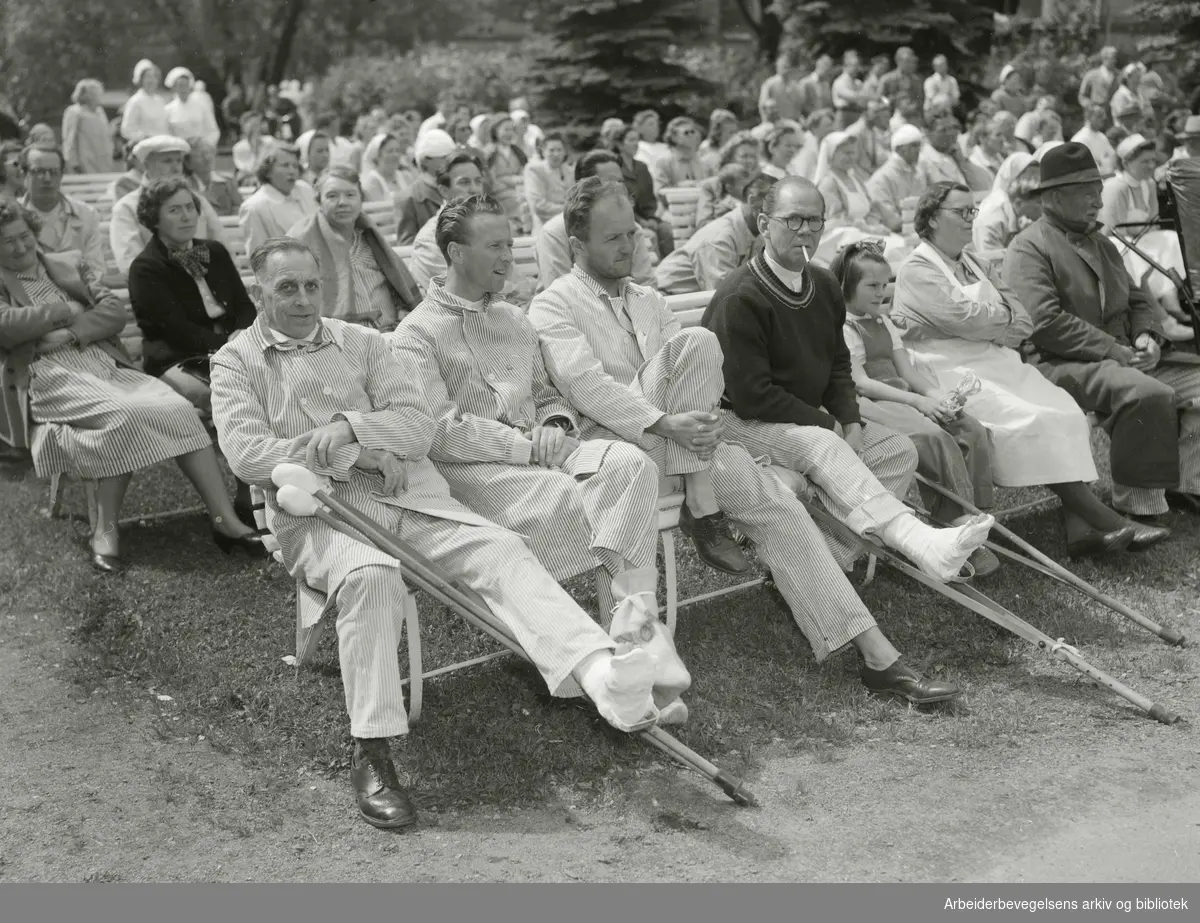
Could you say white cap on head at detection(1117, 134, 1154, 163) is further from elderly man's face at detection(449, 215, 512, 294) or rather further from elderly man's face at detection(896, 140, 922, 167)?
elderly man's face at detection(449, 215, 512, 294)

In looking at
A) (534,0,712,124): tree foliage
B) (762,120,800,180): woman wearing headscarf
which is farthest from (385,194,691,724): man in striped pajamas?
(534,0,712,124): tree foliage

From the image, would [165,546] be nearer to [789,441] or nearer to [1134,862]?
[789,441]

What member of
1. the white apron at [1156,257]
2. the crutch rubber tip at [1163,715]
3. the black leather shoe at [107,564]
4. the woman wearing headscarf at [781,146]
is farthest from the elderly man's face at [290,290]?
the woman wearing headscarf at [781,146]

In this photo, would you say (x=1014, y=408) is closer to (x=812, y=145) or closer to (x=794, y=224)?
(x=794, y=224)

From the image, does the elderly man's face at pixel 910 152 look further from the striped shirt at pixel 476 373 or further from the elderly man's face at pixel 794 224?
the striped shirt at pixel 476 373

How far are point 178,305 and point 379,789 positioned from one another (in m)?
3.28

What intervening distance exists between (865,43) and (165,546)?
68.5ft

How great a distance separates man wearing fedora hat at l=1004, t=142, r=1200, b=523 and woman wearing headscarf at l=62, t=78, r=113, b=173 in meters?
13.1

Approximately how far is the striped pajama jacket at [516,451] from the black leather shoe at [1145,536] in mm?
2618

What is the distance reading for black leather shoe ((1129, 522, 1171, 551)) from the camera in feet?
20.8

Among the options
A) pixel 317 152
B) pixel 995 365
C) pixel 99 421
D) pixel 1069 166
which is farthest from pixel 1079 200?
pixel 317 152

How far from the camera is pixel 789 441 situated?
215 inches

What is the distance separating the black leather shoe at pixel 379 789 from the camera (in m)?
4.05

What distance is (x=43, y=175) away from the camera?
8.13 metres
